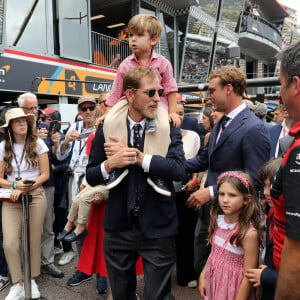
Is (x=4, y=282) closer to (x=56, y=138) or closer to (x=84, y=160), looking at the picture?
(x=84, y=160)

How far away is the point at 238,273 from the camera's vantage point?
211cm

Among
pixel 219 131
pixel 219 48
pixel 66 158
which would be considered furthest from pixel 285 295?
pixel 219 48

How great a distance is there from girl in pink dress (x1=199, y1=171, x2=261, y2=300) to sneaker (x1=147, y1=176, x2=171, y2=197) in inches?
18.0

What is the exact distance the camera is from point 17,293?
10.8ft

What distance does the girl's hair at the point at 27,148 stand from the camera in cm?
344

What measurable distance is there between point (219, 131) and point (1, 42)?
868 cm

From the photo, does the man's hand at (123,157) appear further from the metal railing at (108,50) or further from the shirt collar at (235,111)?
the metal railing at (108,50)

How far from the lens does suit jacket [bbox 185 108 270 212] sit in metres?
2.20

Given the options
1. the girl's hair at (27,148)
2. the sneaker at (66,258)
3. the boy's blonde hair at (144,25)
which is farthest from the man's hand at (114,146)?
the sneaker at (66,258)

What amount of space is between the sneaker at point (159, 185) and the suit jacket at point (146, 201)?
0.11ft

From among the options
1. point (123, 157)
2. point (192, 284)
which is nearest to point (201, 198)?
point (123, 157)

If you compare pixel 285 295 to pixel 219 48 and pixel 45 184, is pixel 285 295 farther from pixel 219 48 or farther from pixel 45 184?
pixel 219 48

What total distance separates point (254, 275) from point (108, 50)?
46.2ft

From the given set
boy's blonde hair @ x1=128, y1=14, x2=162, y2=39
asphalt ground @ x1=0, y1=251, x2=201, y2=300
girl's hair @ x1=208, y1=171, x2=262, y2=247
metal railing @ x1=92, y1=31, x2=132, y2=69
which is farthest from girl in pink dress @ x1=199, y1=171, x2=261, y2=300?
metal railing @ x1=92, y1=31, x2=132, y2=69
